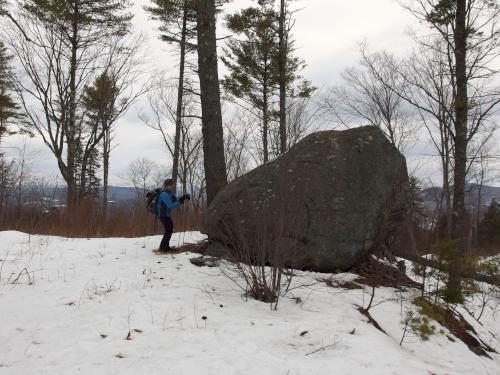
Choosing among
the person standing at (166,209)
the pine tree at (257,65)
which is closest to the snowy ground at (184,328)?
the person standing at (166,209)

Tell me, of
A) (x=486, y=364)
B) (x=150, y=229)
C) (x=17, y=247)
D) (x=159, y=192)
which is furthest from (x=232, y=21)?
(x=486, y=364)

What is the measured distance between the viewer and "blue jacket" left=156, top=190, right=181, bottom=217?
620cm

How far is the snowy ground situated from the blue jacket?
1063 mm

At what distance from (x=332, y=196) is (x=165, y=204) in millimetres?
2693

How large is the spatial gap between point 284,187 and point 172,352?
207 cm

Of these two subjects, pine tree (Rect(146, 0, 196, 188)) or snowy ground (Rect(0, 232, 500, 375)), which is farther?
pine tree (Rect(146, 0, 196, 188))

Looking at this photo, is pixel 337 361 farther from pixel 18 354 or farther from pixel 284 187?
pixel 18 354

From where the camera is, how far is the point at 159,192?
6301mm

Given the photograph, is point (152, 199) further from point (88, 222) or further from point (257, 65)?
point (257, 65)

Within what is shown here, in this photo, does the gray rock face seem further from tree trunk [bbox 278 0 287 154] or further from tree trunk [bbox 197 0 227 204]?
tree trunk [bbox 278 0 287 154]

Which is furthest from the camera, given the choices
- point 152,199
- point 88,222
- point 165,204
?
point 88,222

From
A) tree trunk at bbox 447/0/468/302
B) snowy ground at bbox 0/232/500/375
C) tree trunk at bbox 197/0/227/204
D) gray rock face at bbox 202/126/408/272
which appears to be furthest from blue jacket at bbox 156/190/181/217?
tree trunk at bbox 447/0/468/302

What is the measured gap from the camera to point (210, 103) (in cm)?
697

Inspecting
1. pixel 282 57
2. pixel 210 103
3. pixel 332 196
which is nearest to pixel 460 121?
pixel 332 196
